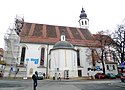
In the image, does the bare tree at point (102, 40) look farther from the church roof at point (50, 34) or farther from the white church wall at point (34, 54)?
the white church wall at point (34, 54)

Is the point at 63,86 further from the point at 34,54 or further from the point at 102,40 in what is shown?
the point at 34,54

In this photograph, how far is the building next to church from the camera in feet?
120

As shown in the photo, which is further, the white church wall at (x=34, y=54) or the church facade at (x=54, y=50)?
the white church wall at (x=34, y=54)

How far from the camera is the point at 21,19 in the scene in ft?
176

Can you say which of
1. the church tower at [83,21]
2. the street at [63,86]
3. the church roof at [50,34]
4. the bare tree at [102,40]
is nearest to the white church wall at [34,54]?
the church roof at [50,34]

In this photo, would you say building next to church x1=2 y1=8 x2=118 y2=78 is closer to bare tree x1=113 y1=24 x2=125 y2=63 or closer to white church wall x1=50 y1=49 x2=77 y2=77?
white church wall x1=50 y1=49 x2=77 y2=77

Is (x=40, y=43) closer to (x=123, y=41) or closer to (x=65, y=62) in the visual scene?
(x=65, y=62)

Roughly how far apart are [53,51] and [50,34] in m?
10.1

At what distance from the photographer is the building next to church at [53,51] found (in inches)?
1438

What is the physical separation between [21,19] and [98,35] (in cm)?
2820

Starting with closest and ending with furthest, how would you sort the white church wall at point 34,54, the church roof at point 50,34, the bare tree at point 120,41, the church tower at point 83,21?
the bare tree at point 120,41, the white church wall at point 34,54, the church roof at point 50,34, the church tower at point 83,21

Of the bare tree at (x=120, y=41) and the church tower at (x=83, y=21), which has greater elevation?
the church tower at (x=83, y=21)

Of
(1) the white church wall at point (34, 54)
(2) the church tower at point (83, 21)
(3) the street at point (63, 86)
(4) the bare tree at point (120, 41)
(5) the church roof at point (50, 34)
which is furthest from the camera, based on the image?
(2) the church tower at point (83, 21)

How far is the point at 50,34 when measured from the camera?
1829 inches
